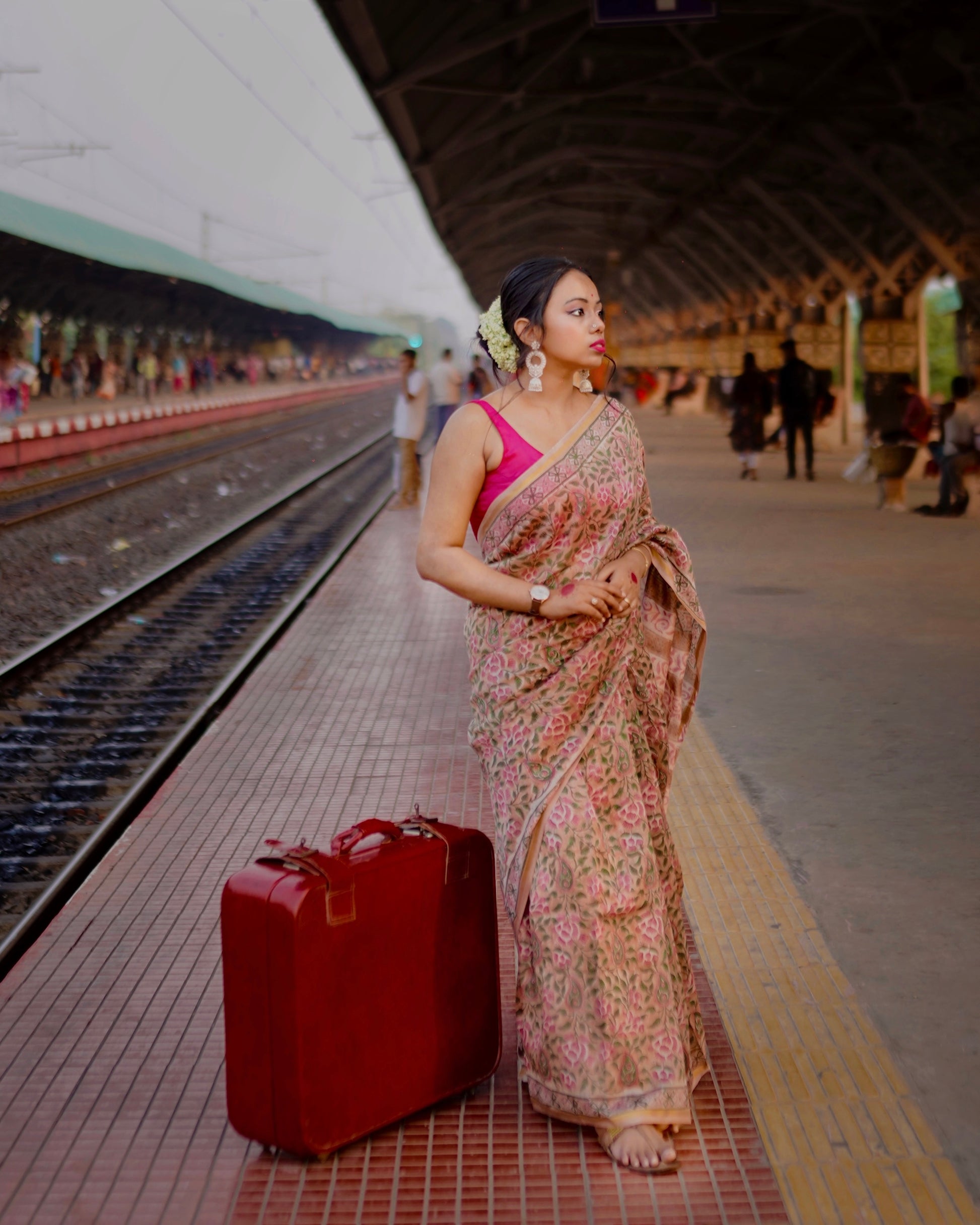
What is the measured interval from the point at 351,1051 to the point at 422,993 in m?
0.20

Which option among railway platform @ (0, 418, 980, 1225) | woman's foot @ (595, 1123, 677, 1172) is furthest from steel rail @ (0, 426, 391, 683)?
woman's foot @ (595, 1123, 677, 1172)

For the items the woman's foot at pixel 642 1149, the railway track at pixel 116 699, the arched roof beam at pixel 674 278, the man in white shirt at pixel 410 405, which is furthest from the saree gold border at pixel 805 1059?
the arched roof beam at pixel 674 278

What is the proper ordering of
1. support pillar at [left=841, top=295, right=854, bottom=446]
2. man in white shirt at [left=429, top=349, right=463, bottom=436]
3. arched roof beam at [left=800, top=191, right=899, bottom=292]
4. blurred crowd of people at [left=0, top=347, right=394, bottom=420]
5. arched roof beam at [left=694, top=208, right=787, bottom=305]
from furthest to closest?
arched roof beam at [left=694, top=208, right=787, bottom=305] → blurred crowd of people at [left=0, top=347, right=394, bottom=420] → support pillar at [left=841, top=295, right=854, bottom=446] → arched roof beam at [left=800, top=191, right=899, bottom=292] → man in white shirt at [left=429, top=349, right=463, bottom=436]

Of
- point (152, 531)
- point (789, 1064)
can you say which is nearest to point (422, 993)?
point (789, 1064)

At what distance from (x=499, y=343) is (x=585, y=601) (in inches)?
22.0

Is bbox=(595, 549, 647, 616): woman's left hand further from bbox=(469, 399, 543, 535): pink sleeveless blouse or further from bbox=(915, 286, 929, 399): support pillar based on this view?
bbox=(915, 286, 929, 399): support pillar

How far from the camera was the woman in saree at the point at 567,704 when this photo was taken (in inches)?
114

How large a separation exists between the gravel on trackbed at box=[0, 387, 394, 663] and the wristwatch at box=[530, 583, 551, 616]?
23.3ft

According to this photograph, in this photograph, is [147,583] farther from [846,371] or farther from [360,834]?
[846,371]

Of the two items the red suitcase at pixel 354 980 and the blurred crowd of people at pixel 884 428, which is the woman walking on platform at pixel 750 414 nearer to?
the blurred crowd of people at pixel 884 428

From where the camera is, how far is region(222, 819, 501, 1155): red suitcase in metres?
2.73

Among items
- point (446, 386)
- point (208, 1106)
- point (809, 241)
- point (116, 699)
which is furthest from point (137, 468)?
point (208, 1106)

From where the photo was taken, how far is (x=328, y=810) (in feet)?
17.2

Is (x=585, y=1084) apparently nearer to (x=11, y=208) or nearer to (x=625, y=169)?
(x=11, y=208)
